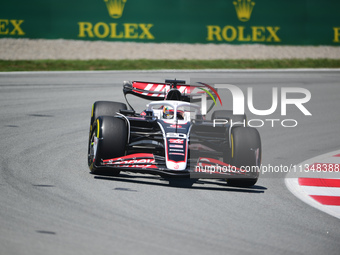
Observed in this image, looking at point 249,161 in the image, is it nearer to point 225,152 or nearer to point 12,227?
point 225,152

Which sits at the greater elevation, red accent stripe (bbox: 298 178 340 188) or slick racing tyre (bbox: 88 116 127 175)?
slick racing tyre (bbox: 88 116 127 175)

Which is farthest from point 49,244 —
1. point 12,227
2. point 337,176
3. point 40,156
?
point 337,176

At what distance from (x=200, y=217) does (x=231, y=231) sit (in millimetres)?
517

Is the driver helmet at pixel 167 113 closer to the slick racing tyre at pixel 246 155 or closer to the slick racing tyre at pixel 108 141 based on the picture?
the slick racing tyre at pixel 108 141

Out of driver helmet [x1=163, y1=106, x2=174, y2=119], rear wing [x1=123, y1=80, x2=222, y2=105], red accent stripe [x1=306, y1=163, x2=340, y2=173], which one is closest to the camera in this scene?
driver helmet [x1=163, y1=106, x2=174, y2=119]

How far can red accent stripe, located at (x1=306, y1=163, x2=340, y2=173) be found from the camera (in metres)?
9.52

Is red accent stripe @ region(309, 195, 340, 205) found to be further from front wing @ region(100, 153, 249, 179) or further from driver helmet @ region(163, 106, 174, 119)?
driver helmet @ region(163, 106, 174, 119)

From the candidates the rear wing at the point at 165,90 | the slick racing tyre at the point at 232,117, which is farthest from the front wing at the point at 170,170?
the rear wing at the point at 165,90

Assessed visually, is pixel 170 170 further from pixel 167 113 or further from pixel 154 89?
pixel 154 89

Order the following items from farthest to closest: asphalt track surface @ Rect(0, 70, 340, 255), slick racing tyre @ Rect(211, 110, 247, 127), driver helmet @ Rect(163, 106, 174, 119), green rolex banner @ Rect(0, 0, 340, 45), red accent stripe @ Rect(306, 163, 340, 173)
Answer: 1. green rolex banner @ Rect(0, 0, 340, 45)
2. red accent stripe @ Rect(306, 163, 340, 173)
3. slick racing tyre @ Rect(211, 110, 247, 127)
4. driver helmet @ Rect(163, 106, 174, 119)
5. asphalt track surface @ Rect(0, 70, 340, 255)

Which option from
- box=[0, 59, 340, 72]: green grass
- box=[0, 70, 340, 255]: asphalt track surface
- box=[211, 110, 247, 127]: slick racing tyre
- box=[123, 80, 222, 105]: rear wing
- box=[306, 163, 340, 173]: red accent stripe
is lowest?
box=[0, 70, 340, 255]: asphalt track surface

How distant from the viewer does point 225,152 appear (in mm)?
8281

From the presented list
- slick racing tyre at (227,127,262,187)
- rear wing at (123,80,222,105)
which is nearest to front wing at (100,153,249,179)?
slick racing tyre at (227,127,262,187)

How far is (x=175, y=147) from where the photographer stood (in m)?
7.64
